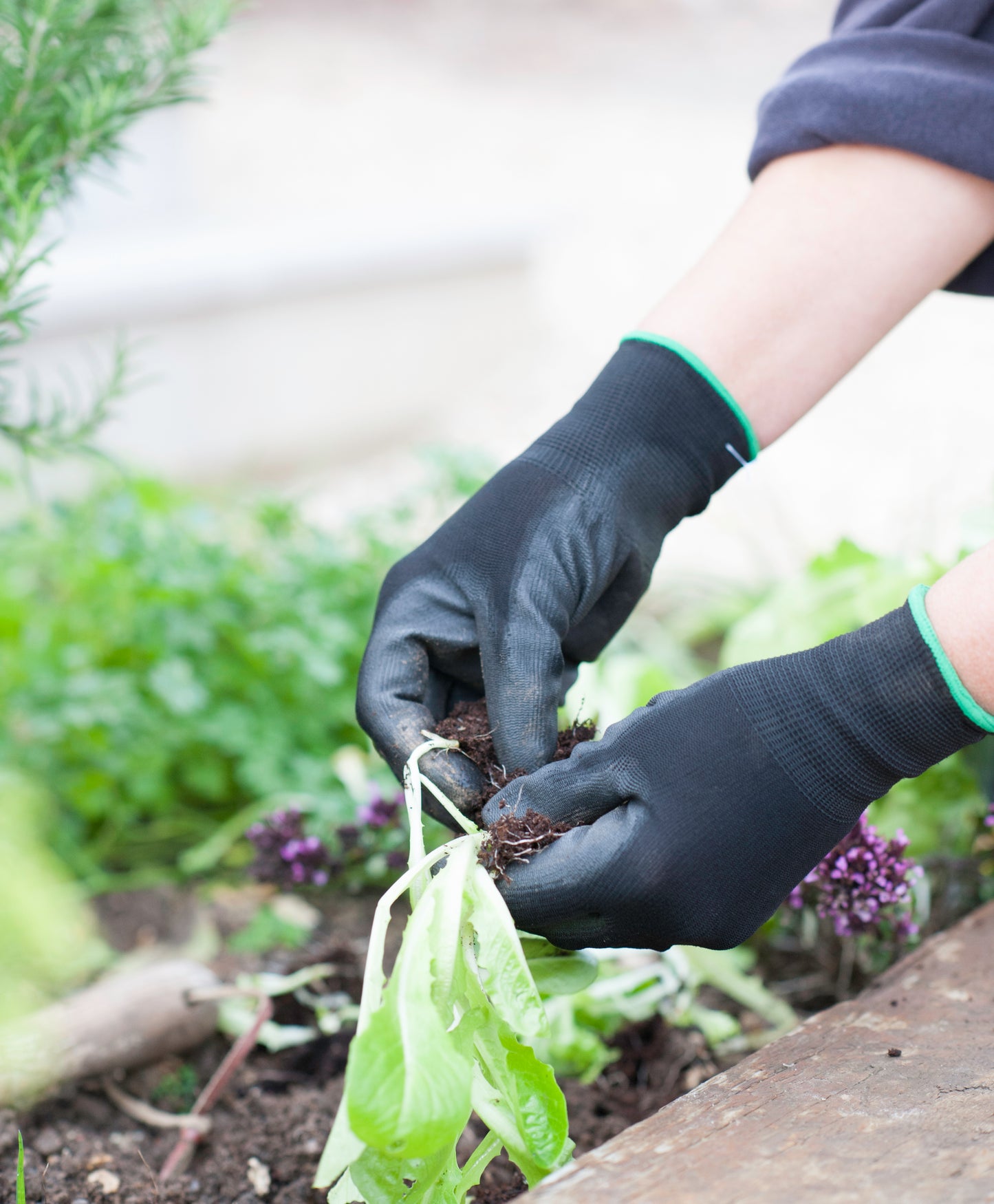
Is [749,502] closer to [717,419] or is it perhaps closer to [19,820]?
[717,419]

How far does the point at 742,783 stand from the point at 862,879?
0.31 m

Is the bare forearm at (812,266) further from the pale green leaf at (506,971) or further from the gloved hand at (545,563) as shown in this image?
Answer: the pale green leaf at (506,971)

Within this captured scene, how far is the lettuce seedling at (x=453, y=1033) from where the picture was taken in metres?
0.74

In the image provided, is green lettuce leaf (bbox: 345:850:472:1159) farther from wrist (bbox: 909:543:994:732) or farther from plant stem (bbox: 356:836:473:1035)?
wrist (bbox: 909:543:994:732)

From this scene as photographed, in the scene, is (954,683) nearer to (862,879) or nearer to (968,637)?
(968,637)

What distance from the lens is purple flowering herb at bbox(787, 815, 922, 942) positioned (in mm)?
1058

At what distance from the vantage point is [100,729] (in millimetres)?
1843

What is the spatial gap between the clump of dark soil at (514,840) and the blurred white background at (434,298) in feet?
5.48

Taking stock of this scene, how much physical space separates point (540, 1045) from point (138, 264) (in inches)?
135

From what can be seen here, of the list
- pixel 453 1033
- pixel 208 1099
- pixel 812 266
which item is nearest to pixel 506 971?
pixel 453 1033

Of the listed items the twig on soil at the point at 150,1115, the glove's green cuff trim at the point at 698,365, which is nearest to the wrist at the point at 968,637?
the glove's green cuff trim at the point at 698,365

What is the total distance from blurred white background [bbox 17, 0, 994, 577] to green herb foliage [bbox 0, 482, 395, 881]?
3.28 ft

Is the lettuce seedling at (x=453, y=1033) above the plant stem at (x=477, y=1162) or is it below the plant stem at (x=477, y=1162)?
above

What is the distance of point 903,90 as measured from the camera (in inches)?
45.6
